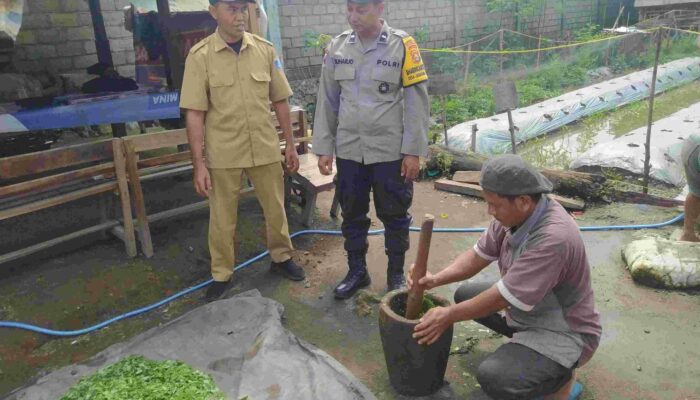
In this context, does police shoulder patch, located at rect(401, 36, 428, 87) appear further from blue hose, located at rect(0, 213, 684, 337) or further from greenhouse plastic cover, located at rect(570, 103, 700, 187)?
greenhouse plastic cover, located at rect(570, 103, 700, 187)

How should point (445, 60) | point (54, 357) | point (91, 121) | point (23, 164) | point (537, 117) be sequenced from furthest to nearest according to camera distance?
1. point (445, 60)
2. point (537, 117)
3. point (91, 121)
4. point (23, 164)
5. point (54, 357)

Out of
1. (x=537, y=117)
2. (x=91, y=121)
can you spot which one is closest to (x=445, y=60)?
(x=537, y=117)

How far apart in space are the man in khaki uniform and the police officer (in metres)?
0.36

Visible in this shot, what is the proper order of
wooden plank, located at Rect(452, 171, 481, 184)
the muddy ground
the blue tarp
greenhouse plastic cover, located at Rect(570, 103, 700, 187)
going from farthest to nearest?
wooden plank, located at Rect(452, 171, 481, 184) < greenhouse plastic cover, located at Rect(570, 103, 700, 187) < the blue tarp < the muddy ground

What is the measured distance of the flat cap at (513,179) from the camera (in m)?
2.23

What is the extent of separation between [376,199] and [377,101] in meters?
0.67

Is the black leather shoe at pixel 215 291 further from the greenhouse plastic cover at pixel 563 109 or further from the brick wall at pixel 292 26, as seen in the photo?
the brick wall at pixel 292 26

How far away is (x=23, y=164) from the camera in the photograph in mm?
3561

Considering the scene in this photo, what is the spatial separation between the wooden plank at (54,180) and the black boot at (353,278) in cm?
196

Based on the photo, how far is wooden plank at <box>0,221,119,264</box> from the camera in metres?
3.71

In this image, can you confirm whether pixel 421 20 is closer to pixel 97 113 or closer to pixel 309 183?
pixel 97 113

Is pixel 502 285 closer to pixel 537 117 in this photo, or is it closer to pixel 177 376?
pixel 177 376

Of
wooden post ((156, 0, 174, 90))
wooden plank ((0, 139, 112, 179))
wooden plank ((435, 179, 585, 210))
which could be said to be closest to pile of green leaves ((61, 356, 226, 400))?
wooden plank ((0, 139, 112, 179))

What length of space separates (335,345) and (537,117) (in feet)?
20.7
